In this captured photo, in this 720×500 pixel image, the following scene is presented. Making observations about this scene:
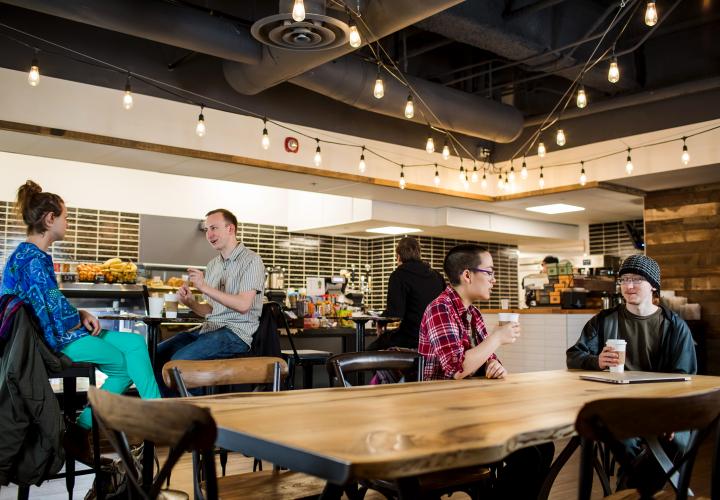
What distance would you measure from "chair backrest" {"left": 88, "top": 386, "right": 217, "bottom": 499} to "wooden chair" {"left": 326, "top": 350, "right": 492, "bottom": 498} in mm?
761

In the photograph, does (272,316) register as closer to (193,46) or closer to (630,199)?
(193,46)

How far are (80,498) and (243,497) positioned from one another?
6.70ft

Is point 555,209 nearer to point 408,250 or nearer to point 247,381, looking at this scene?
point 408,250

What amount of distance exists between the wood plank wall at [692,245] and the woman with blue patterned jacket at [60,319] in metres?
7.20

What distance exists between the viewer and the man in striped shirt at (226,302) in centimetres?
382

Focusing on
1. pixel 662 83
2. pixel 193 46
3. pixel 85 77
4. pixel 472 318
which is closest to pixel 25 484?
pixel 472 318

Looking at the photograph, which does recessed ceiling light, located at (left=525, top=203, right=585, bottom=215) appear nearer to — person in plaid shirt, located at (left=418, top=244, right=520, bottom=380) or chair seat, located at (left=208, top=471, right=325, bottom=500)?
person in plaid shirt, located at (left=418, top=244, right=520, bottom=380)

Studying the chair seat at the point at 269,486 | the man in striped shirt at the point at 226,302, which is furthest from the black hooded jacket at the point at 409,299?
the chair seat at the point at 269,486

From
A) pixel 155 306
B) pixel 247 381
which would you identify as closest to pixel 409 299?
pixel 155 306

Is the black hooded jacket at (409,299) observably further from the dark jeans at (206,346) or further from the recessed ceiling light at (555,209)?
the recessed ceiling light at (555,209)

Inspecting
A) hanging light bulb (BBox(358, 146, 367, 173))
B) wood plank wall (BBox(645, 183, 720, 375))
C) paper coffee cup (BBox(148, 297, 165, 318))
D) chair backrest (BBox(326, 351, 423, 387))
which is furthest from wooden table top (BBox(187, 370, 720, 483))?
wood plank wall (BBox(645, 183, 720, 375))

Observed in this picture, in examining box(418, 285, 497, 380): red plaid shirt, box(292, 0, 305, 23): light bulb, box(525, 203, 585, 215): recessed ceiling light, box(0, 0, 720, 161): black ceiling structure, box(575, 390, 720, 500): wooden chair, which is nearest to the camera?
box(575, 390, 720, 500): wooden chair

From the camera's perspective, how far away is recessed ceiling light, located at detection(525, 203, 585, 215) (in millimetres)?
9500

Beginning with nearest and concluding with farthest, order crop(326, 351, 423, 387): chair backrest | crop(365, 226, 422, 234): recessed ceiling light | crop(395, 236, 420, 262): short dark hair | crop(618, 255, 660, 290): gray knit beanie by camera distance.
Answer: crop(326, 351, 423, 387): chair backrest < crop(618, 255, 660, 290): gray knit beanie < crop(395, 236, 420, 262): short dark hair < crop(365, 226, 422, 234): recessed ceiling light
